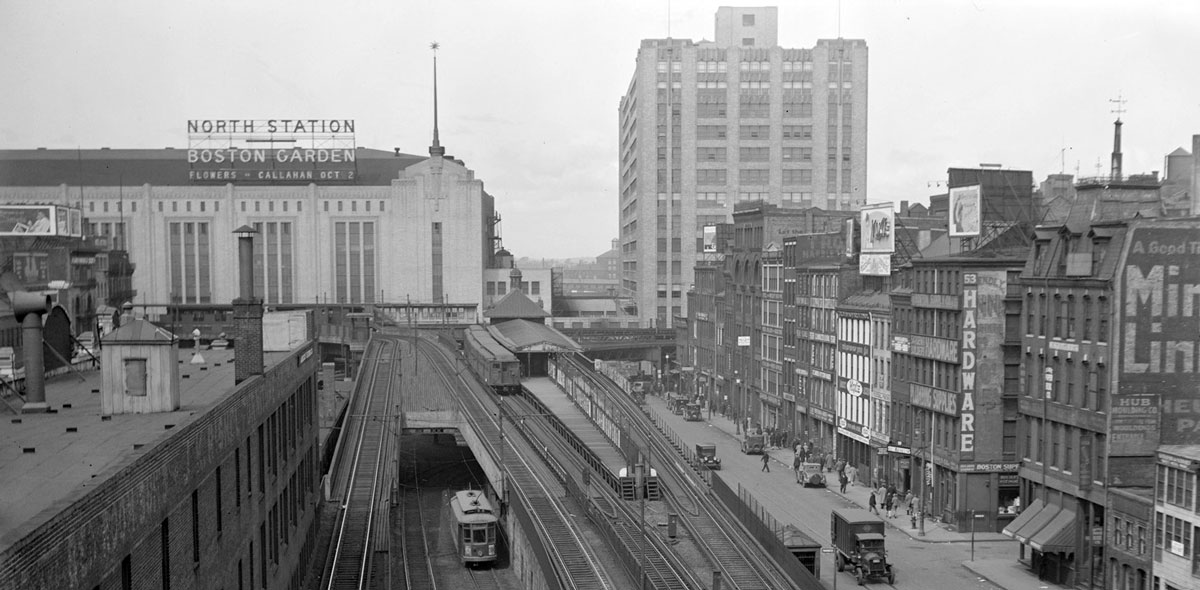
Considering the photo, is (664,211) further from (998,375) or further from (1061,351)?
(1061,351)

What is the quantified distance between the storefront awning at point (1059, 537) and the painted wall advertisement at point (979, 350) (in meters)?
10.7

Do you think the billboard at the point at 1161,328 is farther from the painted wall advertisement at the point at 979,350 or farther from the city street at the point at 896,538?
the painted wall advertisement at the point at 979,350

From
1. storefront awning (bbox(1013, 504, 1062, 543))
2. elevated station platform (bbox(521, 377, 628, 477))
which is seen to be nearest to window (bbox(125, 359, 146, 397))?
elevated station platform (bbox(521, 377, 628, 477))

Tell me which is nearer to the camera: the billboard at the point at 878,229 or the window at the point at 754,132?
the billboard at the point at 878,229

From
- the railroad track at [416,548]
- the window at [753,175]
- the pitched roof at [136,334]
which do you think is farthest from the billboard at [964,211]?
the window at [753,175]

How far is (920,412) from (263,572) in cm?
4202

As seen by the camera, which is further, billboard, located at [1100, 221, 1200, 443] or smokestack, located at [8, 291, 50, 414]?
billboard, located at [1100, 221, 1200, 443]

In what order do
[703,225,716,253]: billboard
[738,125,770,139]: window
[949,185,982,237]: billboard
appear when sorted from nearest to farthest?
[949,185,982,237]: billboard < [703,225,716,253]: billboard < [738,125,770,139]: window

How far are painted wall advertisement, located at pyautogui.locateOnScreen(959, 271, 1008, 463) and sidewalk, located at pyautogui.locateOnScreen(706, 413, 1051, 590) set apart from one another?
12.8ft

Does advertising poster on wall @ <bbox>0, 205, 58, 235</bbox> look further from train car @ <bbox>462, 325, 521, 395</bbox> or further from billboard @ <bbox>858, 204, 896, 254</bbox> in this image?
billboard @ <bbox>858, 204, 896, 254</bbox>

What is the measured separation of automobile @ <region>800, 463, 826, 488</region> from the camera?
70.1 meters

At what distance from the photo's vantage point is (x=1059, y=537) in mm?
48188

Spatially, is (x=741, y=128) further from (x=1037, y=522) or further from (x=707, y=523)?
(x=1037, y=522)

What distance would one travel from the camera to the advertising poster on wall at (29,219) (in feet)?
273
